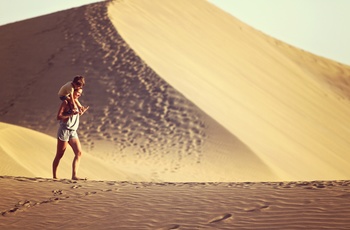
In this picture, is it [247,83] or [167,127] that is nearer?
[167,127]

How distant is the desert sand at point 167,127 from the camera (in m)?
7.28

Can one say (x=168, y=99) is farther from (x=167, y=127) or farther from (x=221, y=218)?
(x=221, y=218)

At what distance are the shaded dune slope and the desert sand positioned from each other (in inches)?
2.2

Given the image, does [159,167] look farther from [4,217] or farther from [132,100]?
[4,217]

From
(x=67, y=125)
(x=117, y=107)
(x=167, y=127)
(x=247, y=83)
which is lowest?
(x=67, y=125)

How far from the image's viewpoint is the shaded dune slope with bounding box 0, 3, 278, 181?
17.2 meters

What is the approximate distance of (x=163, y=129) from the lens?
18969mm

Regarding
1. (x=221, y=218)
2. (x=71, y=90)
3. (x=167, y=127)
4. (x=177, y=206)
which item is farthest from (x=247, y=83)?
(x=221, y=218)

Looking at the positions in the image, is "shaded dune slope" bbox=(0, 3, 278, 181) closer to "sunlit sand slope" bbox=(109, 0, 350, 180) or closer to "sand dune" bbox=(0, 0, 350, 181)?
"sand dune" bbox=(0, 0, 350, 181)

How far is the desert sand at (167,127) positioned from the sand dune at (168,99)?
0.22 ft

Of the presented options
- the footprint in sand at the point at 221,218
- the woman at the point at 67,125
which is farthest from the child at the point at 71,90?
the footprint in sand at the point at 221,218

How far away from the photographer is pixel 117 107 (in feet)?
66.9

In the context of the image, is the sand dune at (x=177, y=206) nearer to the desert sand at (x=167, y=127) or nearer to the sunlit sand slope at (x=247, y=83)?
the desert sand at (x=167, y=127)

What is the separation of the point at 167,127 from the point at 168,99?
1603mm
